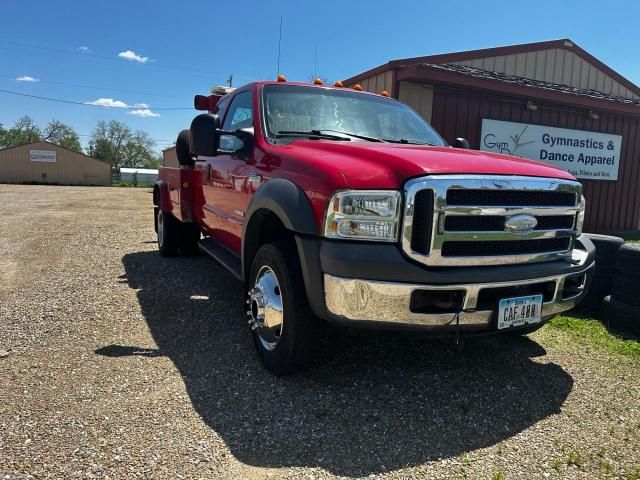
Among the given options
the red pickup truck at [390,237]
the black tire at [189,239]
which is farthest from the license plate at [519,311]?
the black tire at [189,239]

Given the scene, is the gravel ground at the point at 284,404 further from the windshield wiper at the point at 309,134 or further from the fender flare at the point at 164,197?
the fender flare at the point at 164,197

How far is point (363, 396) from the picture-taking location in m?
3.05

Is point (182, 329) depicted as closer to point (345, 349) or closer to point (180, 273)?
point (345, 349)

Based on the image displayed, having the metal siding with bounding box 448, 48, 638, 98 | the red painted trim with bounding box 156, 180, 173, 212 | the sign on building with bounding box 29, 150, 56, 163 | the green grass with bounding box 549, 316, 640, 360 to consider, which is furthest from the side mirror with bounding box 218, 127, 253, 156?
the sign on building with bounding box 29, 150, 56, 163

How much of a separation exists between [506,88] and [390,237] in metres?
7.57

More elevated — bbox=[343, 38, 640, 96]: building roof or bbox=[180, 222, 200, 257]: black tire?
bbox=[343, 38, 640, 96]: building roof

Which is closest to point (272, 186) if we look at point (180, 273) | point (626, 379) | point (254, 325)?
point (254, 325)

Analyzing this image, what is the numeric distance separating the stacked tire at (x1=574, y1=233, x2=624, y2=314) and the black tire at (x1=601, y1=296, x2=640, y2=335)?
1.01ft

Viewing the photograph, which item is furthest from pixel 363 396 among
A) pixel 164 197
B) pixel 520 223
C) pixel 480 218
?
pixel 164 197

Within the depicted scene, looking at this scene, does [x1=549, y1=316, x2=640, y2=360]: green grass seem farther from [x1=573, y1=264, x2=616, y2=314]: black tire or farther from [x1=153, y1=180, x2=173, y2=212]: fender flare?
[x1=153, y1=180, x2=173, y2=212]: fender flare

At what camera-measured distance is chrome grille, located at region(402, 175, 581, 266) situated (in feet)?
8.52

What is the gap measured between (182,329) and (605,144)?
10332 mm

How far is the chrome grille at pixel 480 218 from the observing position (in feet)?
8.52

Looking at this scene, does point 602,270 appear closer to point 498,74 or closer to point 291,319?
point 291,319
